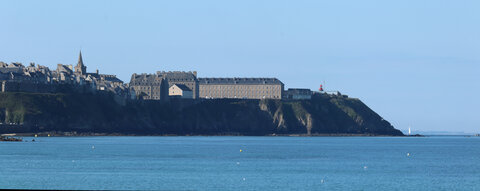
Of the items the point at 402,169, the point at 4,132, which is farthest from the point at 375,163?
the point at 4,132

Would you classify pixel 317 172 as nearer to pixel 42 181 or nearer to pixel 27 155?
pixel 42 181

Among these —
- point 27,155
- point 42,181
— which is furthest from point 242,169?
point 27,155

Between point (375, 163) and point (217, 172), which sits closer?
point (217, 172)

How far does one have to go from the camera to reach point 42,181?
72.6m

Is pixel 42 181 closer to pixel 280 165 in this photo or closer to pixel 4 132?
pixel 280 165

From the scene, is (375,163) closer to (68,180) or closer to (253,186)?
(253,186)

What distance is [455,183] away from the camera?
3009 inches

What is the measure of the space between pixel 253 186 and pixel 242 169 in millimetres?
19273

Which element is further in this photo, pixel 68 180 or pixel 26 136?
pixel 26 136

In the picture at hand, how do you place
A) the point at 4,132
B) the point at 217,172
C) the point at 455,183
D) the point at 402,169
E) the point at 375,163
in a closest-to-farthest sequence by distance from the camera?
the point at 455,183 → the point at 217,172 → the point at 402,169 → the point at 375,163 → the point at 4,132

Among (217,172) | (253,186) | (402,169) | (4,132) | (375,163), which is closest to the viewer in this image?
(253,186)

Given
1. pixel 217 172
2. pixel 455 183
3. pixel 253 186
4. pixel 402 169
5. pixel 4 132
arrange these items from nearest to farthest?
pixel 253 186, pixel 455 183, pixel 217 172, pixel 402 169, pixel 4 132

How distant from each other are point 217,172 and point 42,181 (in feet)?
66.3

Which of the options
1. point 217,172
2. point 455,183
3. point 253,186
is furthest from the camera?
point 217,172
